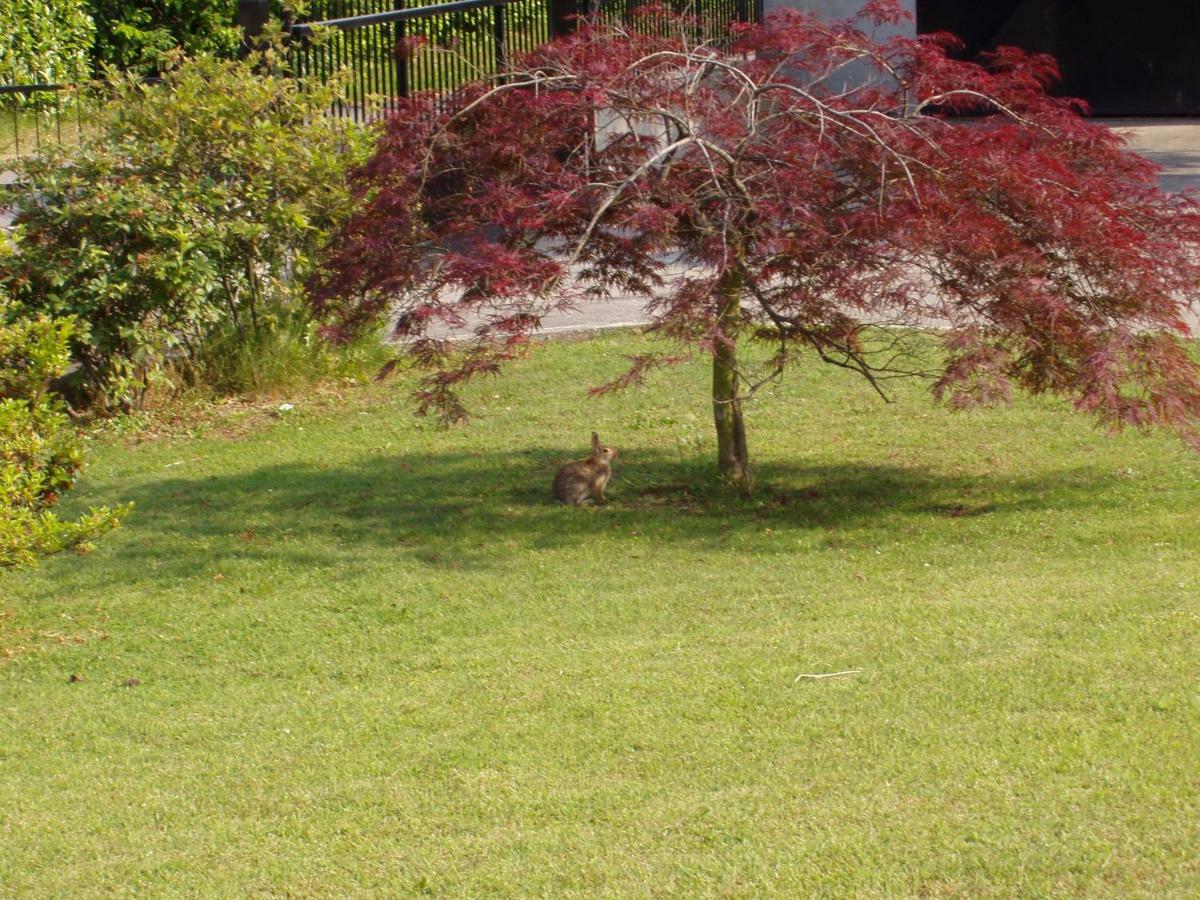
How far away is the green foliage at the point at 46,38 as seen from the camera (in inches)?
922

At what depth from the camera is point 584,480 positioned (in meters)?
8.83

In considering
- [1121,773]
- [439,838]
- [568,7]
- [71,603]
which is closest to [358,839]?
[439,838]

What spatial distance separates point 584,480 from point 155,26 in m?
20.6

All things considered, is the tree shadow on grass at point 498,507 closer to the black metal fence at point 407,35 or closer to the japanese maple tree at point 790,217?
the japanese maple tree at point 790,217

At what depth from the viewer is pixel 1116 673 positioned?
5520mm

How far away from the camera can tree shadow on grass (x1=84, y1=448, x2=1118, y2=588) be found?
26.8ft

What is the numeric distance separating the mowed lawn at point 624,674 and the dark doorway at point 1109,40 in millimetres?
18938

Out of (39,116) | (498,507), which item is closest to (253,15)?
(39,116)

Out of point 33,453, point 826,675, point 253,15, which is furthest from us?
point 253,15

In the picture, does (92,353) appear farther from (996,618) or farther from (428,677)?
(996,618)

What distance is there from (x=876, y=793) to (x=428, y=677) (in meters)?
2.11

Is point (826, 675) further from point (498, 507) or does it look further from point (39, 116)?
point (39, 116)

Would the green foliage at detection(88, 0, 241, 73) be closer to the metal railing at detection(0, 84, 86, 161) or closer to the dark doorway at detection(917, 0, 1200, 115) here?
the metal railing at detection(0, 84, 86, 161)

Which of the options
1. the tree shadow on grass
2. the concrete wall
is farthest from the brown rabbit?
the concrete wall
